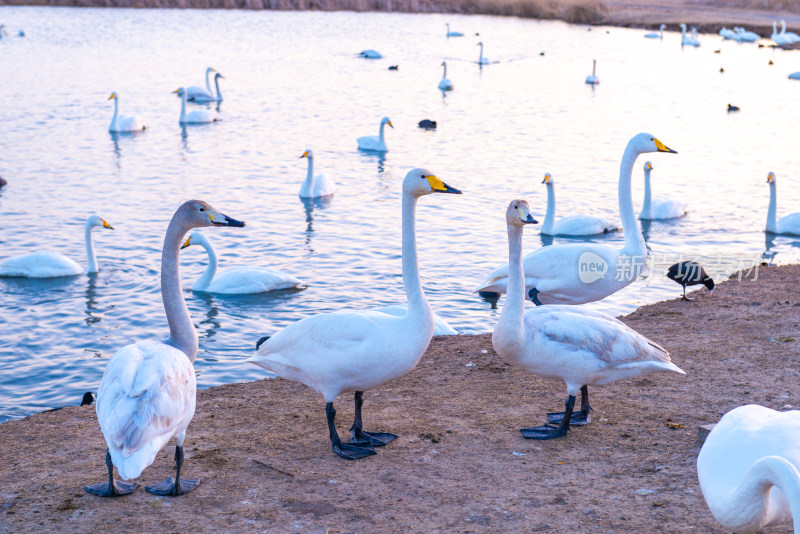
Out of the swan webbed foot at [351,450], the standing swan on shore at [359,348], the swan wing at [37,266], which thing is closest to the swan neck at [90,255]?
the swan wing at [37,266]

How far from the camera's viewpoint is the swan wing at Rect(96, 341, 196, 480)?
4.40 meters

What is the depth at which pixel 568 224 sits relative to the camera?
526 inches

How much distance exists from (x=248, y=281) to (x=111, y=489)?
5837 millimetres

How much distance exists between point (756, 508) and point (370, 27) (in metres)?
49.9

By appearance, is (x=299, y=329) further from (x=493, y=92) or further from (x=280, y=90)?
(x=493, y=92)

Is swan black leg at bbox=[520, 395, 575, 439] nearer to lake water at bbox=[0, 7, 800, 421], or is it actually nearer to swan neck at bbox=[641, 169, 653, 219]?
lake water at bbox=[0, 7, 800, 421]

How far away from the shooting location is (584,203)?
15656 mm

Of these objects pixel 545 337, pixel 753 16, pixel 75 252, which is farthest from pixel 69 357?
pixel 753 16

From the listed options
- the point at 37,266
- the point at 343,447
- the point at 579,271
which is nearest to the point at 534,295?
the point at 579,271

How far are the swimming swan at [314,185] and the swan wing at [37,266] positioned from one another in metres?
5.49

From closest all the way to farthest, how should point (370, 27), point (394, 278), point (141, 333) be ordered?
1. point (141, 333)
2. point (394, 278)
3. point (370, 27)

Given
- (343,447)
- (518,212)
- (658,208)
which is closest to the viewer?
(343,447)

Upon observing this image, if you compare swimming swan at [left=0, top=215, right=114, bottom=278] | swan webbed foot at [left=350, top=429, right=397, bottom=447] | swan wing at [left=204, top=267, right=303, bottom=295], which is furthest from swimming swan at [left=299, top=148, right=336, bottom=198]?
swan webbed foot at [left=350, top=429, right=397, bottom=447]

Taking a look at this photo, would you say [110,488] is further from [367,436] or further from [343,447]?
[367,436]
